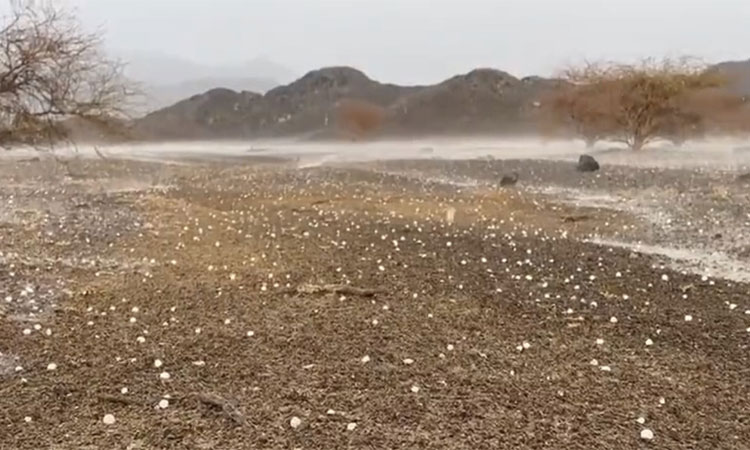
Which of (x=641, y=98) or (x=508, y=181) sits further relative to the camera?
(x=641, y=98)

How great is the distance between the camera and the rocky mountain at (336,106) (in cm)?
10169

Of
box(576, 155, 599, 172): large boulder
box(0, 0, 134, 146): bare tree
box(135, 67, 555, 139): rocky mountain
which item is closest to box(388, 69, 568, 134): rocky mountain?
box(135, 67, 555, 139): rocky mountain

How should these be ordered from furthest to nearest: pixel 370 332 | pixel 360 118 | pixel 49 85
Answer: pixel 360 118 → pixel 49 85 → pixel 370 332

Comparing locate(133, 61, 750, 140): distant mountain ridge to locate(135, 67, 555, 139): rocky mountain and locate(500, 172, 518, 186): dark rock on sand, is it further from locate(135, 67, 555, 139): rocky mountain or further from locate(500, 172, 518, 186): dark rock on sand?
locate(500, 172, 518, 186): dark rock on sand

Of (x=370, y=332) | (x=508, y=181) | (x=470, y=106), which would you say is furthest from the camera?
(x=470, y=106)

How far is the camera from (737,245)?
42.4ft

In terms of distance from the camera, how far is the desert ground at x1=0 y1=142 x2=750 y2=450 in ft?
17.0

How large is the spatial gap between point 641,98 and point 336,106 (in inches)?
2704

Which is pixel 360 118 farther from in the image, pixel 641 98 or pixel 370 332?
pixel 370 332

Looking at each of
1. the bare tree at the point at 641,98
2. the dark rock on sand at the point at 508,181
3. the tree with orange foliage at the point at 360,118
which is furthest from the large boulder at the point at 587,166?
the tree with orange foliage at the point at 360,118

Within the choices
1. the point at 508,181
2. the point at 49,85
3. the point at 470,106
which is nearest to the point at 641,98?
the point at 508,181

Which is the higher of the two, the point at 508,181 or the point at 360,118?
the point at 360,118

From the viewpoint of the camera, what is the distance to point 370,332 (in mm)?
7250

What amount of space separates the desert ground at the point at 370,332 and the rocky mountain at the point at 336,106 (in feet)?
271
